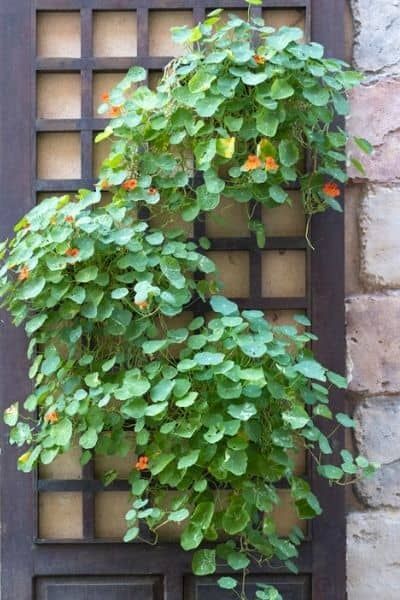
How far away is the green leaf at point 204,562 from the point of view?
2021 millimetres

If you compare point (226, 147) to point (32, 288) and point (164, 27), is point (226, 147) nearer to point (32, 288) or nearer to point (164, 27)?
point (164, 27)

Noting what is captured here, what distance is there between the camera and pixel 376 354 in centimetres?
224

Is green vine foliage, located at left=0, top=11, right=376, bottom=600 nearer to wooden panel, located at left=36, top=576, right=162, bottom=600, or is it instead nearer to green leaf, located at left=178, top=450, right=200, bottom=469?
green leaf, located at left=178, top=450, right=200, bottom=469

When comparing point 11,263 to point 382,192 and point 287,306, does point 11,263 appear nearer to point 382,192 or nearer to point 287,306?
point 287,306

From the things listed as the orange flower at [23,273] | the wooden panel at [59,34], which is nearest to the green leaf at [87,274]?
the orange flower at [23,273]

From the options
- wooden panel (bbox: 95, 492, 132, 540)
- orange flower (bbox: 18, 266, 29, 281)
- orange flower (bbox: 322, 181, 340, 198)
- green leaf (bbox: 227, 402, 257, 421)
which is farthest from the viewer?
wooden panel (bbox: 95, 492, 132, 540)

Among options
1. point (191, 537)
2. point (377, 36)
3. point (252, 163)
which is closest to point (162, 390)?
point (191, 537)

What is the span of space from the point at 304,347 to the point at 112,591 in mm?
807

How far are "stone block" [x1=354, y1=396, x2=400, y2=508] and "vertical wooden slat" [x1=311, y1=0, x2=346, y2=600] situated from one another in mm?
74

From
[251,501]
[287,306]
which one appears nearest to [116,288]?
[287,306]

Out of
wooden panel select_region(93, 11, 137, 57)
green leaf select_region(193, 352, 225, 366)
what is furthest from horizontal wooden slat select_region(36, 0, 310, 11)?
green leaf select_region(193, 352, 225, 366)

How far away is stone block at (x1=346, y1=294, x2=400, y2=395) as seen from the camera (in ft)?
7.34

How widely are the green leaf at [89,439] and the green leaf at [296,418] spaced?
457mm

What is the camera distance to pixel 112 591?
7.21 feet
